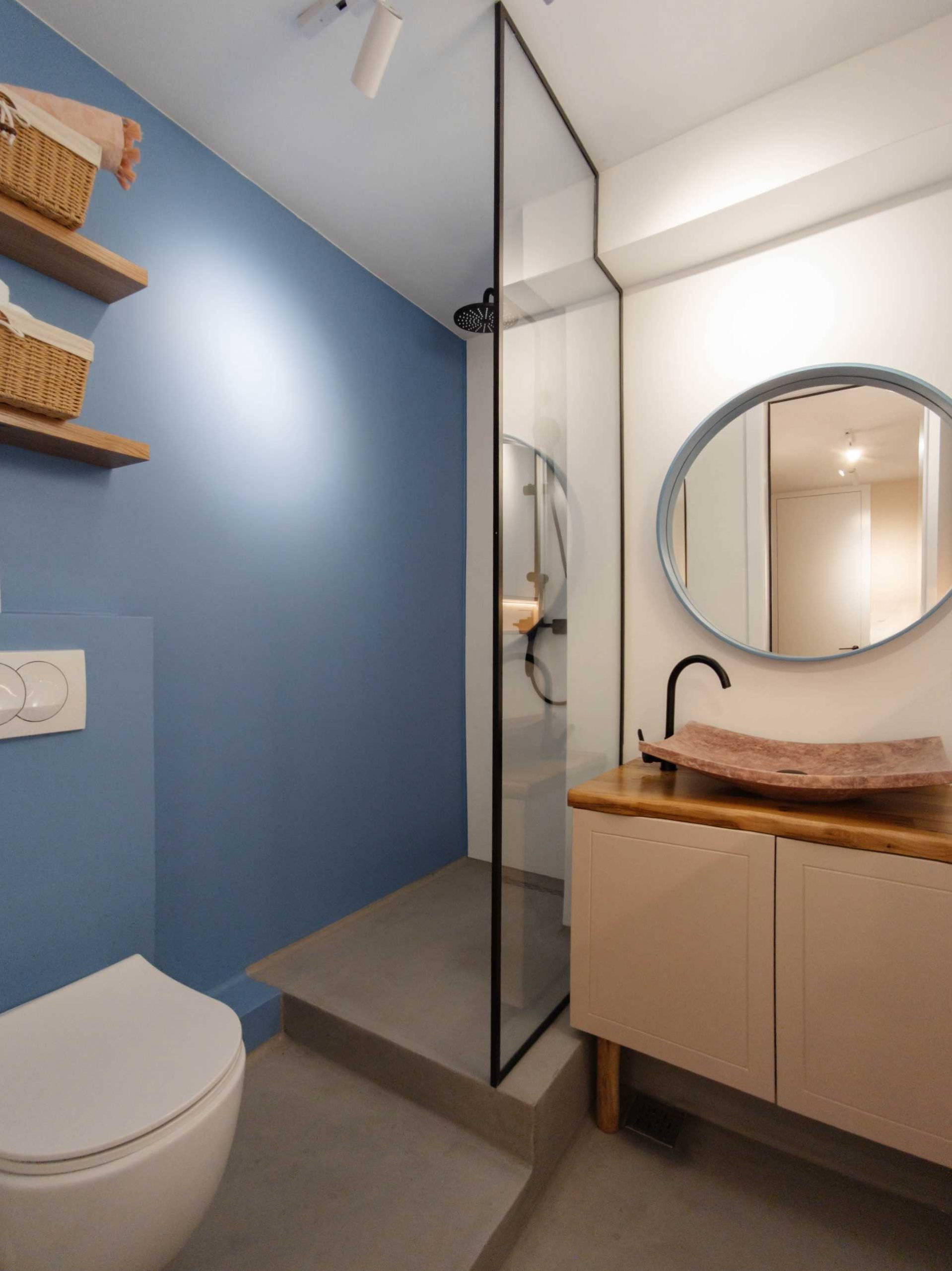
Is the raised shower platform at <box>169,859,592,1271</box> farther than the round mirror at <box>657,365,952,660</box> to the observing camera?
No

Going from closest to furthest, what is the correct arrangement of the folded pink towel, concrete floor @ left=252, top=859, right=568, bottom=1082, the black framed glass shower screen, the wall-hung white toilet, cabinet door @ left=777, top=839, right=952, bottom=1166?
the wall-hung white toilet
cabinet door @ left=777, top=839, right=952, bottom=1166
the folded pink towel
the black framed glass shower screen
concrete floor @ left=252, top=859, right=568, bottom=1082

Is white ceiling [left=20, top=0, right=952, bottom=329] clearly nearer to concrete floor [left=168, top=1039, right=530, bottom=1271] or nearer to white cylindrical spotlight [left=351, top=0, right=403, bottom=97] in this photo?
white cylindrical spotlight [left=351, top=0, right=403, bottom=97]

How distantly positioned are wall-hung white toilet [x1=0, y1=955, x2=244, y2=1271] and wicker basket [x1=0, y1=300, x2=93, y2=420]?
1.15 meters

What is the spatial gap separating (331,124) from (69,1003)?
2.23 meters

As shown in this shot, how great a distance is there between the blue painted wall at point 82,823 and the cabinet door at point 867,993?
144cm

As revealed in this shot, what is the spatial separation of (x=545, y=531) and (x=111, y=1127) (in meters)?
1.43

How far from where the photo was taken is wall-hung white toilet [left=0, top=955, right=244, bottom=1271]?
0.84m

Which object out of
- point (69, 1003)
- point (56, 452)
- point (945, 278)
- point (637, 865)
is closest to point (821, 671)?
point (637, 865)

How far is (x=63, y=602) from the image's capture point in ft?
4.85

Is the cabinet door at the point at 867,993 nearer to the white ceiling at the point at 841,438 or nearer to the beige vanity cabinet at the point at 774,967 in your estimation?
the beige vanity cabinet at the point at 774,967

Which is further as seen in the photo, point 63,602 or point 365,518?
point 365,518

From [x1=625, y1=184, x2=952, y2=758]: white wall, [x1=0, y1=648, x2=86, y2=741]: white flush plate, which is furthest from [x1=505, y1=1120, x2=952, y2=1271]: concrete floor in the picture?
[x1=0, y1=648, x2=86, y2=741]: white flush plate

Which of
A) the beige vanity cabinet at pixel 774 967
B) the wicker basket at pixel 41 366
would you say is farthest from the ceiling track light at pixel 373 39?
the beige vanity cabinet at pixel 774 967

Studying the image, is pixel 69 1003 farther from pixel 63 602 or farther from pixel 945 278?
pixel 945 278
